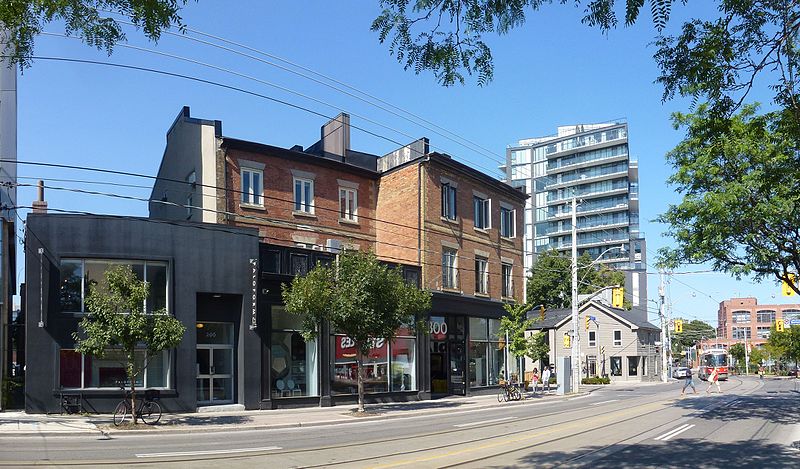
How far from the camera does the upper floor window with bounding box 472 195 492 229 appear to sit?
3906cm

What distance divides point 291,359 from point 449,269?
426 inches

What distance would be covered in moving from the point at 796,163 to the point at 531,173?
11299 cm

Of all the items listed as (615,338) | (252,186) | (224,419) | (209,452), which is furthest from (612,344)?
(209,452)

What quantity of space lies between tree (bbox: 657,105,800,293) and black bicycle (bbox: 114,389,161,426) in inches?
690

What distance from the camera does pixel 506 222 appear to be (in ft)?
137

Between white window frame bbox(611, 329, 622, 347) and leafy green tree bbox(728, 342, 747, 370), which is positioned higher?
white window frame bbox(611, 329, 622, 347)

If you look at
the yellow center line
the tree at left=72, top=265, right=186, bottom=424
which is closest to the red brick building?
the tree at left=72, top=265, right=186, bottom=424

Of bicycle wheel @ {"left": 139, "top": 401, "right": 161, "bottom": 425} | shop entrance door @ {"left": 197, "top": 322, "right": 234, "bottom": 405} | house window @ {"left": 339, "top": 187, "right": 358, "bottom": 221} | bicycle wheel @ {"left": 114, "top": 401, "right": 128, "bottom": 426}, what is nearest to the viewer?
bicycle wheel @ {"left": 114, "top": 401, "right": 128, "bottom": 426}

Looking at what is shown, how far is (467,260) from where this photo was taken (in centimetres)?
3753

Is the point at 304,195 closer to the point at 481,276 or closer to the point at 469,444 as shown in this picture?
the point at 481,276

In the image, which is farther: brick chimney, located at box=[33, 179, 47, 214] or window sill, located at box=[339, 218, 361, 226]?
window sill, located at box=[339, 218, 361, 226]

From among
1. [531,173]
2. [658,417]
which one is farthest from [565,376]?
[531,173]

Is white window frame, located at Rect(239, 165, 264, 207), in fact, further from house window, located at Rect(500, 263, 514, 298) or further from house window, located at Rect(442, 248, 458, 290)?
house window, located at Rect(500, 263, 514, 298)

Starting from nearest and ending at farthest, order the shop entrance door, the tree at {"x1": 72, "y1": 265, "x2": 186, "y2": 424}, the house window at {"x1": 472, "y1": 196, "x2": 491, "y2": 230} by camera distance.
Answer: the tree at {"x1": 72, "y1": 265, "x2": 186, "y2": 424}
the shop entrance door
the house window at {"x1": 472, "y1": 196, "x2": 491, "y2": 230}
